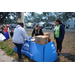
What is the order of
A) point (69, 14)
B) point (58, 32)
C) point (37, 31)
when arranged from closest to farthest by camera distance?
point (58, 32) < point (37, 31) < point (69, 14)

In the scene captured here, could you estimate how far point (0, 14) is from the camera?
14.7m

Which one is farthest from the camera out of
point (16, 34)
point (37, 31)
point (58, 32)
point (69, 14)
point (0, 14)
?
point (69, 14)

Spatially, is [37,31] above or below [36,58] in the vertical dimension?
above

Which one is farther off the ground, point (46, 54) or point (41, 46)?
point (41, 46)

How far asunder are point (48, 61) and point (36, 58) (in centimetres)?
50

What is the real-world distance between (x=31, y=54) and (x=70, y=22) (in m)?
49.8

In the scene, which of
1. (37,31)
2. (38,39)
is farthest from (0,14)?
(38,39)

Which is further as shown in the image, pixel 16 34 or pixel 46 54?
pixel 16 34

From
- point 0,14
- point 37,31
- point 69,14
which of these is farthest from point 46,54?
point 69,14

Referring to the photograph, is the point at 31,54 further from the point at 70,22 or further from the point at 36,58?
the point at 70,22

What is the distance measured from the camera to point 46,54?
7.54ft
